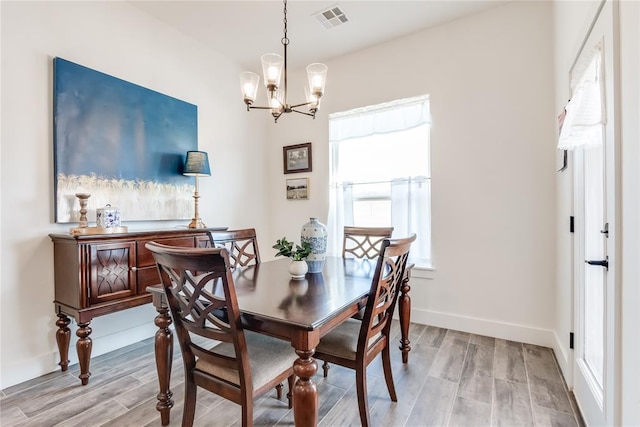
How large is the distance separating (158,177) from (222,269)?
81.4 inches

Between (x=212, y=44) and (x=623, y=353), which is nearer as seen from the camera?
(x=623, y=353)

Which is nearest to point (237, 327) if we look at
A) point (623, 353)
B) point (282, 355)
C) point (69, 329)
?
point (282, 355)

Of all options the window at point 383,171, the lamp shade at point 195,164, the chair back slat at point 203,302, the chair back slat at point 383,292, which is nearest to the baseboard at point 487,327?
the window at point 383,171

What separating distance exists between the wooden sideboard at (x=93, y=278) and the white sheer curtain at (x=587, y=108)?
2.73m

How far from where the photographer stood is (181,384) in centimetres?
198

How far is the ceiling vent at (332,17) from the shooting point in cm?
270

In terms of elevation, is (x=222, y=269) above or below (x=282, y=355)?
above

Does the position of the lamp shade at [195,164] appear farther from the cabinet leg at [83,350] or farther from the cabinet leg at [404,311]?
the cabinet leg at [404,311]

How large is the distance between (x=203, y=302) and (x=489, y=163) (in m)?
2.59

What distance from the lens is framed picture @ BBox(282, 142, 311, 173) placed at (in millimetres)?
3748

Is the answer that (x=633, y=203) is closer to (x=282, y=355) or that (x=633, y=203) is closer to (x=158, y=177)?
(x=282, y=355)

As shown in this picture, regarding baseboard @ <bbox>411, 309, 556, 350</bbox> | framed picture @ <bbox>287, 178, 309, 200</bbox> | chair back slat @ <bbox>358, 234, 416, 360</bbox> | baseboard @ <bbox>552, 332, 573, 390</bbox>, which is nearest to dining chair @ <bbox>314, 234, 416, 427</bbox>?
chair back slat @ <bbox>358, 234, 416, 360</bbox>

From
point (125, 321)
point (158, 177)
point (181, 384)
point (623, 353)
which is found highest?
point (158, 177)

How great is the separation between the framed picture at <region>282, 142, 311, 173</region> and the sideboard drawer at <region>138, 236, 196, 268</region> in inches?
66.3
